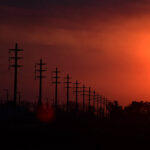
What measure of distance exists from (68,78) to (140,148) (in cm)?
6209

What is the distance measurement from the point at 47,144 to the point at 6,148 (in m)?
3.50

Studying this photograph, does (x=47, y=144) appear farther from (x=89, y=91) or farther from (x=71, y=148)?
(x=89, y=91)

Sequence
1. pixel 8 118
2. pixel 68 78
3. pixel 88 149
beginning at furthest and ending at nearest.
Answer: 1. pixel 68 78
2. pixel 8 118
3. pixel 88 149

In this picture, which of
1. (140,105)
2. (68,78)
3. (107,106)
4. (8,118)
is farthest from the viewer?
(140,105)

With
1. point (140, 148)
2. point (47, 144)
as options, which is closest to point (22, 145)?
point (47, 144)

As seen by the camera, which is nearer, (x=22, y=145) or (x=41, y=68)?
(x=22, y=145)

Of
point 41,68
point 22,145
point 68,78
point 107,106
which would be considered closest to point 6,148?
point 22,145

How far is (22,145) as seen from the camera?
24.7 metres

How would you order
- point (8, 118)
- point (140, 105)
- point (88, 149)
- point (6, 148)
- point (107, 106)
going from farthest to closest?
1. point (140, 105)
2. point (107, 106)
3. point (8, 118)
4. point (88, 149)
5. point (6, 148)

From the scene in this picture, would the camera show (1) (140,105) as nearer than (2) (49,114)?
No

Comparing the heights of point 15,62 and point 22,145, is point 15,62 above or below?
above

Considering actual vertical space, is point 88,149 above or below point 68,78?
below

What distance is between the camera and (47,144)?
25797 mm

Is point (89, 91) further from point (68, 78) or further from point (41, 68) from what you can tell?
point (41, 68)
